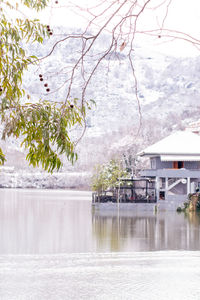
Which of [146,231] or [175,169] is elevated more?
[175,169]

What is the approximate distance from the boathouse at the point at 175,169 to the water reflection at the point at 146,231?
8195mm

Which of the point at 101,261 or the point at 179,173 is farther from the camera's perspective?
the point at 179,173

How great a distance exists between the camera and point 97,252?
76.7ft

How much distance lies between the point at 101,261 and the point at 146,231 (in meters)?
13.9

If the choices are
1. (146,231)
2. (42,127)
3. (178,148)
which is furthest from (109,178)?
(42,127)

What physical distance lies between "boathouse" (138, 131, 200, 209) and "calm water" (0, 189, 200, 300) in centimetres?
1761

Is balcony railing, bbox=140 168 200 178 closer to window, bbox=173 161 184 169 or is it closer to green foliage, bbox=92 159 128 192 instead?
window, bbox=173 161 184 169

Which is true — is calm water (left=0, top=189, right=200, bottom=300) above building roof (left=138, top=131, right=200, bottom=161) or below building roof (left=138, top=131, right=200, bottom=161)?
below

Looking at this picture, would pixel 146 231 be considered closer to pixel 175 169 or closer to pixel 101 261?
pixel 101 261

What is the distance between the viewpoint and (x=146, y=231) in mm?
33969

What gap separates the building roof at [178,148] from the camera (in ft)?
192

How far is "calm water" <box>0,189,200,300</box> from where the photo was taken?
14.8 metres

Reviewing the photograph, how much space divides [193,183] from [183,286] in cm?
4304

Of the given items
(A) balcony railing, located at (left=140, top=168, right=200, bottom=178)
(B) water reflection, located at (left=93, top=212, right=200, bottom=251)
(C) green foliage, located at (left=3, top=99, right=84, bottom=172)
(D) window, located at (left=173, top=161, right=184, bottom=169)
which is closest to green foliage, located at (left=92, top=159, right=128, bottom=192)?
(A) balcony railing, located at (left=140, top=168, right=200, bottom=178)
